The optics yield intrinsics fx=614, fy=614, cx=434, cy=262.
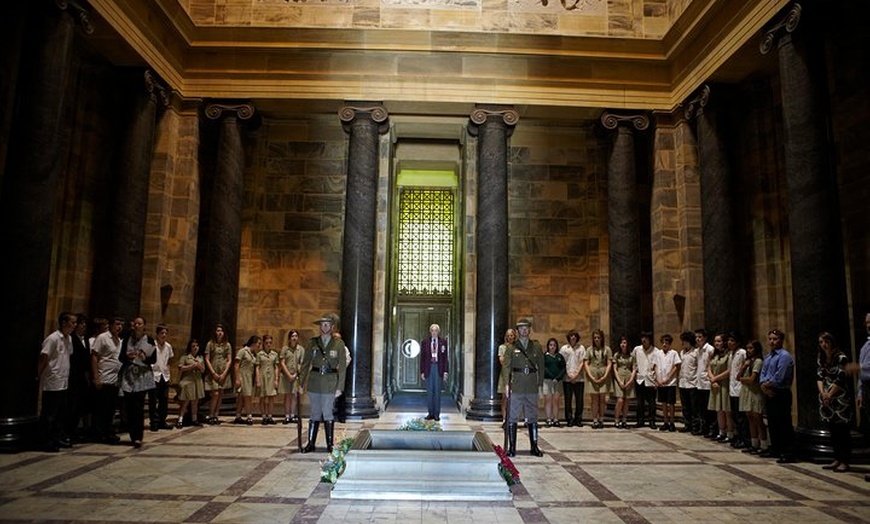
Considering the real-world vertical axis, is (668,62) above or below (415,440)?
above

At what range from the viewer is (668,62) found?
13219mm

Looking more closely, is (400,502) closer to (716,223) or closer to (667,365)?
(667,365)

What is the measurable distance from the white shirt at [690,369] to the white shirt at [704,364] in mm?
155

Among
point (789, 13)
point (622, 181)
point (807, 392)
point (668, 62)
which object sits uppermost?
point (668, 62)

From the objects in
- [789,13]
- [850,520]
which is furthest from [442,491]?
[789,13]

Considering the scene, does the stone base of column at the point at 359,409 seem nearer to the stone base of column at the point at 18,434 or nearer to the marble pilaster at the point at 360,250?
the marble pilaster at the point at 360,250

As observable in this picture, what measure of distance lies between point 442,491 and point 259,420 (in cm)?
676

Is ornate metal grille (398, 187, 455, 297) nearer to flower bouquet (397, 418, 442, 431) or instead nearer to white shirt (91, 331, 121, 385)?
white shirt (91, 331, 121, 385)

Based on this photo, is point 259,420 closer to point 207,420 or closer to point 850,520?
point 207,420

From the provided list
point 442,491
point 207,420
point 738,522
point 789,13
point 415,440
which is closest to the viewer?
point 738,522

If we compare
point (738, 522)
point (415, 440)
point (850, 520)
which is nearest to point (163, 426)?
point (415, 440)

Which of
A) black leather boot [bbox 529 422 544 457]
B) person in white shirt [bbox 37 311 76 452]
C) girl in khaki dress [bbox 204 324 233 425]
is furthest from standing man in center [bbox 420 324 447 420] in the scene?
person in white shirt [bbox 37 311 76 452]

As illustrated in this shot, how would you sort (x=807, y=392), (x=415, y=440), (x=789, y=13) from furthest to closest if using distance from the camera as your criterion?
(x=789, y=13) < (x=807, y=392) < (x=415, y=440)

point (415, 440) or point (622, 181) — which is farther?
point (622, 181)
